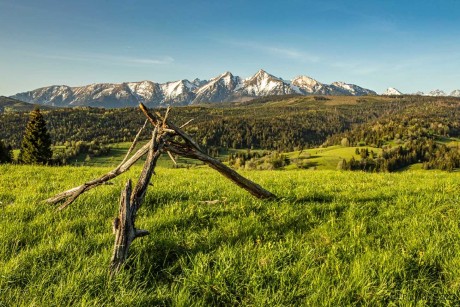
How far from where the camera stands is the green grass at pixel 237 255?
387cm

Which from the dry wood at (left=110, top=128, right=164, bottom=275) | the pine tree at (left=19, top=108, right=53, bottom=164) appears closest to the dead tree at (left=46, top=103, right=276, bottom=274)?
the dry wood at (left=110, top=128, right=164, bottom=275)

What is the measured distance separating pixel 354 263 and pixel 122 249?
3.40 m

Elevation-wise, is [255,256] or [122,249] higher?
[122,249]

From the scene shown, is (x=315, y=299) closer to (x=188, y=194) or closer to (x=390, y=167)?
(x=188, y=194)

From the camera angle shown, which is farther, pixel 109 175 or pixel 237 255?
pixel 109 175

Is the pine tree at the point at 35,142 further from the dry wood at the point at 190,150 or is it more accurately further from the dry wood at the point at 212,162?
the dry wood at the point at 190,150

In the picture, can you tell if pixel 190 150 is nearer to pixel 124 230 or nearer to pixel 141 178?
pixel 141 178

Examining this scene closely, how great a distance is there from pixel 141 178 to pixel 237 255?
2030mm

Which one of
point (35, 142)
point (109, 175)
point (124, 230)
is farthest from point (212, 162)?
point (35, 142)

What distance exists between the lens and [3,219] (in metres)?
6.54

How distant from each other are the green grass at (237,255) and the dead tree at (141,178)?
0.40 metres

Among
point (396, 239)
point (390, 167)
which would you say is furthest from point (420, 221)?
point (390, 167)

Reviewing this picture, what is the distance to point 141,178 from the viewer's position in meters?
5.16

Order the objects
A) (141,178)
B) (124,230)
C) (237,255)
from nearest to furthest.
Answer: (124,230)
(237,255)
(141,178)
